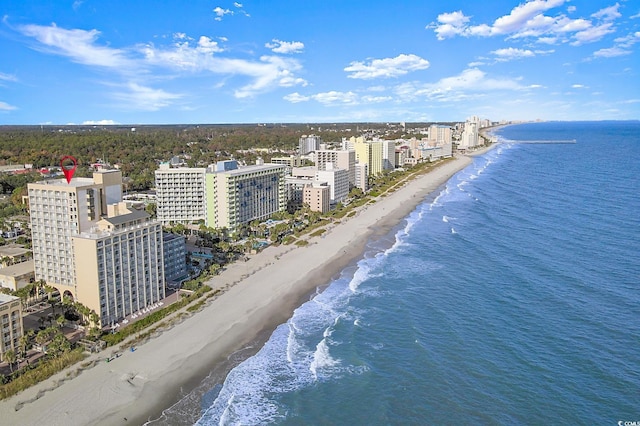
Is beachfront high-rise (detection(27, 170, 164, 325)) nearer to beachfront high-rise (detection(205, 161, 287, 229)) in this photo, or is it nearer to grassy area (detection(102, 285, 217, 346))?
grassy area (detection(102, 285, 217, 346))

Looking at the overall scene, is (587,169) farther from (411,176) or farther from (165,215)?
(165,215)

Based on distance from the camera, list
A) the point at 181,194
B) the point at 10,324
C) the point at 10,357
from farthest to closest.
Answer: the point at 181,194
the point at 10,324
the point at 10,357

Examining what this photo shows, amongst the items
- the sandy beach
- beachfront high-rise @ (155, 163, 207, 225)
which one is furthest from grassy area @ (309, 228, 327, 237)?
beachfront high-rise @ (155, 163, 207, 225)

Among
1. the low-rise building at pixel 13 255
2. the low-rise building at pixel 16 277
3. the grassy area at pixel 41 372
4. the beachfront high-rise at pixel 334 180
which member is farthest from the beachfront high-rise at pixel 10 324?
the beachfront high-rise at pixel 334 180

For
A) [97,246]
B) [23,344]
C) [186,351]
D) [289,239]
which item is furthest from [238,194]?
[23,344]

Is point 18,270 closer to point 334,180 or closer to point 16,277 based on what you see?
point 16,277

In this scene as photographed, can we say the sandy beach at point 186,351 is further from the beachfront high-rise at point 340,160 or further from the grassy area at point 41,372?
the beachfront high-rise at point 340,160
